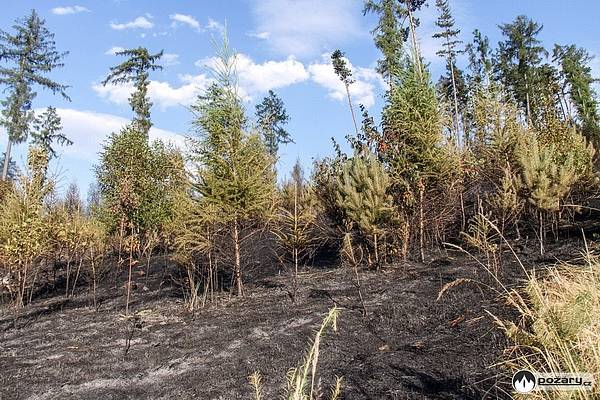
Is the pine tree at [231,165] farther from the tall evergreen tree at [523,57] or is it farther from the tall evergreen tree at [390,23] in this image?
the tall evergreen tree at [523,57]

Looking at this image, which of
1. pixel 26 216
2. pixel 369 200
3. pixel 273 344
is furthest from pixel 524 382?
pixel 26 216

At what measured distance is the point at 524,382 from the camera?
2510 mm

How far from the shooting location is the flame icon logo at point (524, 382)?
243 centimetres

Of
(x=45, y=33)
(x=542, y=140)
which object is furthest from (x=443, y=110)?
(x=45, y=33)

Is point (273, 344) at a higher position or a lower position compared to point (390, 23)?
lower

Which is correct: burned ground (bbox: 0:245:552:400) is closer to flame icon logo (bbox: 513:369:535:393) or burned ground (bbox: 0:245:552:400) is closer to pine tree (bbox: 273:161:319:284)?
flame icon logo (bbox: 513:369:535:393)

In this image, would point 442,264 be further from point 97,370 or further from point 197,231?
point 97,370

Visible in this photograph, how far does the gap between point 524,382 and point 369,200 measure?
7.09 meters

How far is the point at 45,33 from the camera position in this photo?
1208 inches

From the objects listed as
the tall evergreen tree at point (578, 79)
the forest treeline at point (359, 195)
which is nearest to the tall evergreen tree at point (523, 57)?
the tall evergreen tree at point (578, 79)

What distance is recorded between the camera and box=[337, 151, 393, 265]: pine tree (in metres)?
9.54

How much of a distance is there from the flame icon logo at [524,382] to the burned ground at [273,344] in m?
0.80

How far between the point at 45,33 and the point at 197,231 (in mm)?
29028

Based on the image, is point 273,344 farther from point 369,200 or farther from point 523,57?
point 523,57
